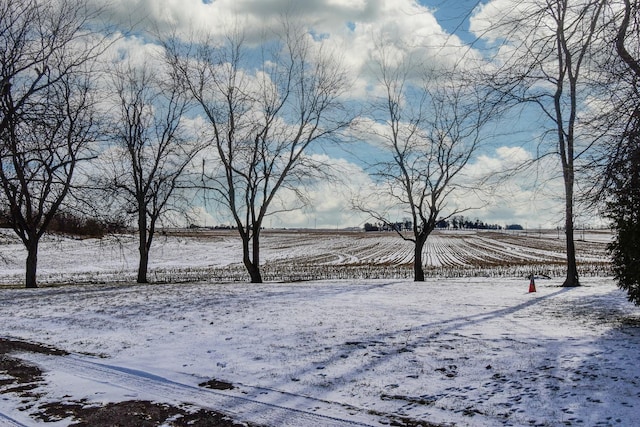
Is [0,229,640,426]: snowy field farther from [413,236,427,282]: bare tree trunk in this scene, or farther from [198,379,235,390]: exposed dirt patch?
[413,236,427,282]: bare tree trunk

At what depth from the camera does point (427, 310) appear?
37.1 feet

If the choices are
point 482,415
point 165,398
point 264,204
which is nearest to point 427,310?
point 482,415

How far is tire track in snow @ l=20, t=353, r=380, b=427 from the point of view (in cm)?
532

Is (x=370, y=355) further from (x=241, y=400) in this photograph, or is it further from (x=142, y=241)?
(x=142, y=241)

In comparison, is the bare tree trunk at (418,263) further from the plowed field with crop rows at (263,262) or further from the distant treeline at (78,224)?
the distant treeline at (78,224)

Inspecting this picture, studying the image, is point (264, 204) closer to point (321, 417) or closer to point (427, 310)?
point (427, 310)

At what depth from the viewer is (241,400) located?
596 centimetres

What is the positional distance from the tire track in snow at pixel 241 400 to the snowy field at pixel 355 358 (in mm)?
23

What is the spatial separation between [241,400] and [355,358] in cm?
213

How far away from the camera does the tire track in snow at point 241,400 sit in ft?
17.5

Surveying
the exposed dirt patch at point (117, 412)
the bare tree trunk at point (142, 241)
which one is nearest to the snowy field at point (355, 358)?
the exposed dirt patch at point (117, 412)

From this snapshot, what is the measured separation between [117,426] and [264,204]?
57.6 feet

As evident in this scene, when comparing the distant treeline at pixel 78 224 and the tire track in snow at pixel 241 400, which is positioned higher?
the distant treeline at pixel 78 224

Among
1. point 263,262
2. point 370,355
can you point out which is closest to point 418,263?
point 370,355
